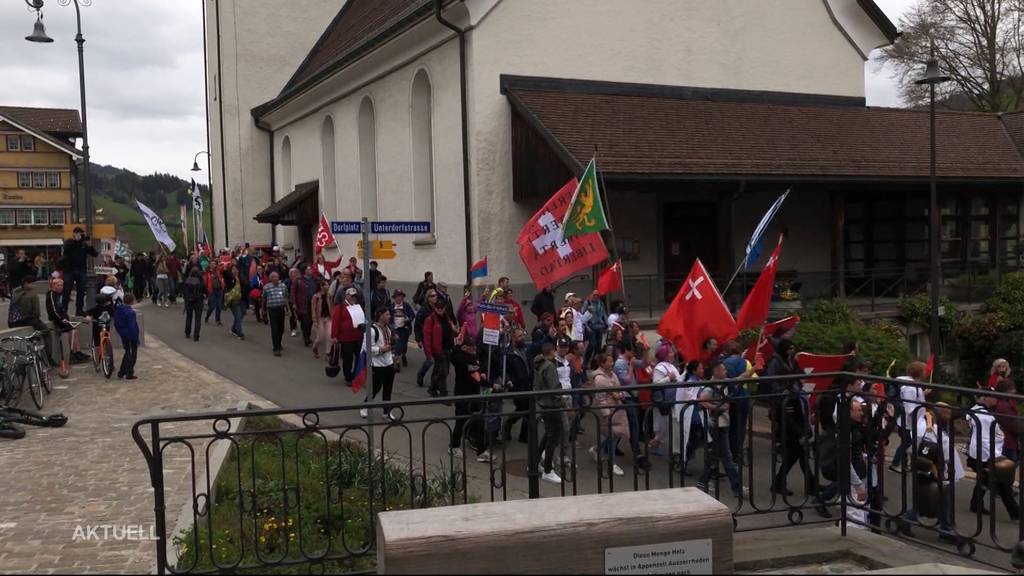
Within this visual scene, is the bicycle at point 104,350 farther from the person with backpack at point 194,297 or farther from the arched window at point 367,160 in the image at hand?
the arched window at point 367,160

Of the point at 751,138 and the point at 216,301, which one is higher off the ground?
the point at 751,138

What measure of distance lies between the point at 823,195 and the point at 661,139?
21.8 feet

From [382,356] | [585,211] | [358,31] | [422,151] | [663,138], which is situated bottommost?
[382,356]

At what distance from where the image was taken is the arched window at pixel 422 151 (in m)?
22.4

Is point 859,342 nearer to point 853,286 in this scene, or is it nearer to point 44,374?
point 853,286

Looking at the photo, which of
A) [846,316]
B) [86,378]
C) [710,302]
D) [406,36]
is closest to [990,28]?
[846,316]

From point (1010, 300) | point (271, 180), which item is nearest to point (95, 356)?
point (1010, 300)

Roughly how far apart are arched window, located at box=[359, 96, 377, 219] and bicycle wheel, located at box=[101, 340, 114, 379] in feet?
36.8

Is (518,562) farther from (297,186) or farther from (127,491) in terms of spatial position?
(297,186)

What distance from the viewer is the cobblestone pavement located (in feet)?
22.7

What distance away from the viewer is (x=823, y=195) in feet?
77.5

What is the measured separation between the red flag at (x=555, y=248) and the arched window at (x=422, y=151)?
28.0 feet

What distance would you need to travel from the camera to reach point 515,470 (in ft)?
34.5

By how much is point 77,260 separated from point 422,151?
841cm
